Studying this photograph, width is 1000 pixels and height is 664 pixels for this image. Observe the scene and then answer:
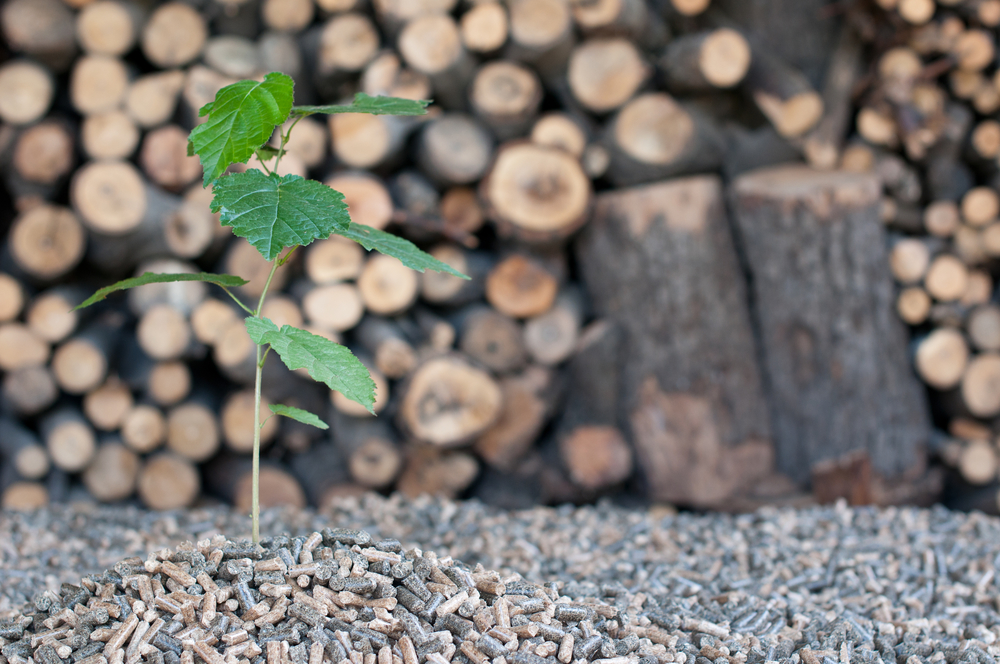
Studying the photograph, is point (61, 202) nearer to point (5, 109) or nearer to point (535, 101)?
point (5, 109)

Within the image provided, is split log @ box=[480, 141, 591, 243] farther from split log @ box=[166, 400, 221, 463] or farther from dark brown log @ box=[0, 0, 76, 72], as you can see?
dark brown log @ box=[0, 0, 76, 72]

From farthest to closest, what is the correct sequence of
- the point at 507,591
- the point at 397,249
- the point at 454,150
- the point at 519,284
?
the point at 519,284
the point at 454,150
the point at 507,591
the point at 397,249

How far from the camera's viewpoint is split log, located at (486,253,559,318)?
107 inches

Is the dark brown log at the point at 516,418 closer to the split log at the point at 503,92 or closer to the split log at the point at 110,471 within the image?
the split log at the point at 503,92

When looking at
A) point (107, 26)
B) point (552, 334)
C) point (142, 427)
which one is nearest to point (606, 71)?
point (552, 334)

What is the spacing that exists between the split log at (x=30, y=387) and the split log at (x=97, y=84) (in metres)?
0.90

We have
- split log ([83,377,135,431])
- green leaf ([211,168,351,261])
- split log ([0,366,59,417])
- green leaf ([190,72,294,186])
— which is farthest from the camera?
split log ([83,377,135,431])

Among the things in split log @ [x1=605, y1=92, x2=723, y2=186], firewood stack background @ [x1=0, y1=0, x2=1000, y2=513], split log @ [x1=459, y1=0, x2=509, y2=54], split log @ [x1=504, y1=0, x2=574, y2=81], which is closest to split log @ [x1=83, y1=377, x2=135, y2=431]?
firewood stack background @ [x1=0, y1=0, x2=1000, y2=513]

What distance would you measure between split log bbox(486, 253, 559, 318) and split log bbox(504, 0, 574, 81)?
70 centimetres

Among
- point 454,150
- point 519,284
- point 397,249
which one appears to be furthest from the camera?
point 519,284

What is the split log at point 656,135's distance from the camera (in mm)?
2660

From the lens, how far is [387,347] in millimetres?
2574

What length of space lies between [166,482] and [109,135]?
1211mm

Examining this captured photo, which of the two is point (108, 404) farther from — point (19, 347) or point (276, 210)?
point (276, 210)
